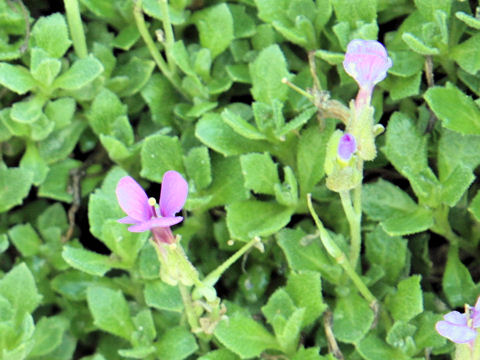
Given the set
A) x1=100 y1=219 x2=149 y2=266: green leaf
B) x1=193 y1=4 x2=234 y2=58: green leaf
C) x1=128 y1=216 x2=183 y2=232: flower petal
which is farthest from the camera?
x1=193 y1=4 x2=234 y2=58: green leaf

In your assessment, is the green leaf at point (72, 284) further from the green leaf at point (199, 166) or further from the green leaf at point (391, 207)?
the green leaf at point (391, 207)

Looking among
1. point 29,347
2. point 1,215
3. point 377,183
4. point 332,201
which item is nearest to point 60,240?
point 1,215

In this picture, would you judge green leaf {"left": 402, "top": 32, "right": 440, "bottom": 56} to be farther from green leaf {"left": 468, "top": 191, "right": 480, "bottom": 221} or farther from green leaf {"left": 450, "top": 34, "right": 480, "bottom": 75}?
green leaf {"left": 468, "top": 191, "right": 480, "bottom": 221}

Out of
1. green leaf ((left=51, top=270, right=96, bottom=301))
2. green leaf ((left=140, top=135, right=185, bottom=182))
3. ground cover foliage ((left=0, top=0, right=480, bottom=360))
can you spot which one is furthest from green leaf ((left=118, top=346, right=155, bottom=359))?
green leaf ((left=140, top=135, right=185, bottom=182))

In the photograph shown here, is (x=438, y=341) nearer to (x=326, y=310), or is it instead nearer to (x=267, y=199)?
(x=326, y=310)

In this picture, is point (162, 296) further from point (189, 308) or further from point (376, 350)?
point (376, 350)

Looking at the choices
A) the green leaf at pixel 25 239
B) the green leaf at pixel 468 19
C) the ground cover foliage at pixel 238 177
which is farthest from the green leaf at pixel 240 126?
the green leaf at pixel 25 239
